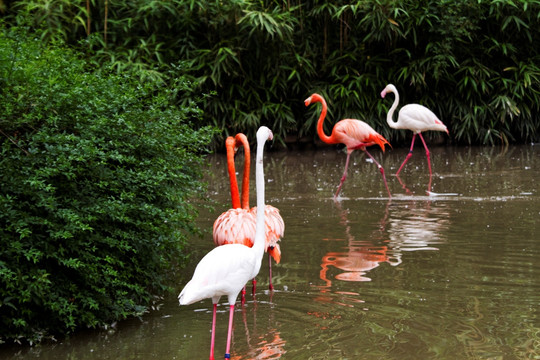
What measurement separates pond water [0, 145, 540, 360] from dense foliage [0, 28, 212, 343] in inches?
8.7

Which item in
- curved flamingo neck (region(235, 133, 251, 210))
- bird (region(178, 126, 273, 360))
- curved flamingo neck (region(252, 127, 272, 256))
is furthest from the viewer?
curved flamingo neck (region(235, 133, 251, 210))

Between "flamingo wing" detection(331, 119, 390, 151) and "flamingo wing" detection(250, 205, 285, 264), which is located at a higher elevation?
"flamingo wing" detection(331, 119, 390, 151)

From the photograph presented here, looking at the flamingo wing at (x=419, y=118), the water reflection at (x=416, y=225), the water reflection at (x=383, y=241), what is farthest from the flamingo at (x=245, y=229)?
the flamingo wing at (x=419, y=118)

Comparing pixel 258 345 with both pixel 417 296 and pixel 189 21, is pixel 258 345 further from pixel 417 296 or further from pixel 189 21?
pixel 189 21

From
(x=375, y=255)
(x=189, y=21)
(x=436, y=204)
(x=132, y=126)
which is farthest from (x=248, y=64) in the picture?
(x=132, y=126)

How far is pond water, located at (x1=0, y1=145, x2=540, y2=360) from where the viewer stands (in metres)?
3.83

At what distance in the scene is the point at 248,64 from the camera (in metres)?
14.0

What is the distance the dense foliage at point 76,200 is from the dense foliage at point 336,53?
8.72 m

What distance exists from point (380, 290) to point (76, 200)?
2.05 meters

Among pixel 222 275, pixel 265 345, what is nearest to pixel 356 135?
pixel 265 345

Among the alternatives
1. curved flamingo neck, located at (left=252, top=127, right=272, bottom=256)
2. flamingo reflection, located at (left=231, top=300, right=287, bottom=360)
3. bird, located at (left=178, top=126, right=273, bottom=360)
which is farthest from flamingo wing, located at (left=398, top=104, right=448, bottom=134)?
bird, located at (left=178, top=126, right=273, bottom=360)

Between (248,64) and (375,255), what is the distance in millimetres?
8785

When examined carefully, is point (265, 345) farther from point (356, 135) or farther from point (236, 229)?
point (356, 135)

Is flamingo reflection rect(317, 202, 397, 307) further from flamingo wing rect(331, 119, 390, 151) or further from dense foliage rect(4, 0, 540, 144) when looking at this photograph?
dense foliage rect(4, 0, 540, 144)
